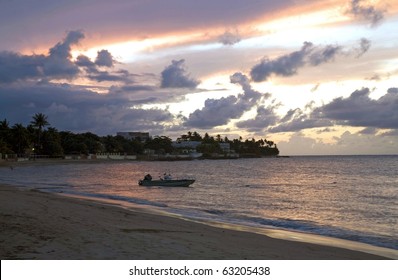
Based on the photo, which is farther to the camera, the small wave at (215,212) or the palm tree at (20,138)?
the palm tree at (20,138)

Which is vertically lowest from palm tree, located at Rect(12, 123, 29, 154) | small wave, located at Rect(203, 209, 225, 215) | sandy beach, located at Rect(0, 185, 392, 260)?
small wave, located at Rect(203, 209, 225, 215)

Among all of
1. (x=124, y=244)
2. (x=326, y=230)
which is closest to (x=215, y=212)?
(x=326, y=230)

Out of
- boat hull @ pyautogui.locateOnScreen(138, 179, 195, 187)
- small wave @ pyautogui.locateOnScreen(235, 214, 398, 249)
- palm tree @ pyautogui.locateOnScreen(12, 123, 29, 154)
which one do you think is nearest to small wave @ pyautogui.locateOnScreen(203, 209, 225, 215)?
small wave @ pyautogui.locateOnScreen(235, 214, 398, 249)

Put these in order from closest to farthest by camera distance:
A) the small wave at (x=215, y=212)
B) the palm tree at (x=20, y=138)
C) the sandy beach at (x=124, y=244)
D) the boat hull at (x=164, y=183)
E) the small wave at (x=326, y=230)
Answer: the sandy beach at (x=124, y=244), the small wave at (x=326, y=230), the small wave at (x=215, y=212), the boat hull at (x=164, y=183), the palm tree at (x=20, y=138)

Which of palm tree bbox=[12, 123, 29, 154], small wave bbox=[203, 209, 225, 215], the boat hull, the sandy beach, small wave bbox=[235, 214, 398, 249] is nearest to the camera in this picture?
the sandy beach

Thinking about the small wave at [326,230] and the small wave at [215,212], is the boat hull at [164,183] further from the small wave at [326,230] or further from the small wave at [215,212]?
the small wave at [326,230]

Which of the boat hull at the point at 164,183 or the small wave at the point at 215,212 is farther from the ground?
the boat hull at the point at 164,183

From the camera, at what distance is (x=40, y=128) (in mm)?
157000

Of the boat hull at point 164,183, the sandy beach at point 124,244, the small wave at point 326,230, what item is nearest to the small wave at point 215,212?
the small wave at point 326,230

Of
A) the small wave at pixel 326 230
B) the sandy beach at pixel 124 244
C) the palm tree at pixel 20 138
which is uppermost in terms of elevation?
the palm tree at pixel 20 138

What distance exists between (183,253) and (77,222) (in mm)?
6147

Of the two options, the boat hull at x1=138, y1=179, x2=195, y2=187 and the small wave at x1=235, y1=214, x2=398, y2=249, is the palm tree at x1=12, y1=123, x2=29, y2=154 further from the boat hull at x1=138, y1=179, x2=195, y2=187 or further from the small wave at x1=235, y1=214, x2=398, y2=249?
the small wave at x1=235, y1=214, x2=398, y2=249
